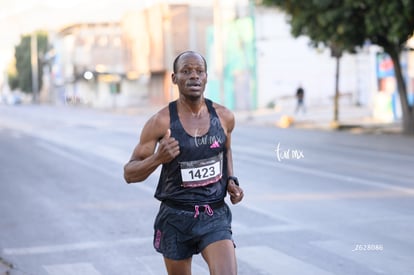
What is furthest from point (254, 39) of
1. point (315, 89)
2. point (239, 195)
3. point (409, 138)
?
point (239, 195)

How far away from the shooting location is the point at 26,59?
12256 cm

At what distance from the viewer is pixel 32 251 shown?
827 cm

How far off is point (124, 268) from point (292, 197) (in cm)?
448

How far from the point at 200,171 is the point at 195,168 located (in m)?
0.04

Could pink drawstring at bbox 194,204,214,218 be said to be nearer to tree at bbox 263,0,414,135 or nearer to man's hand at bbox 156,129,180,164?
man's hand at bbox 156,129,180,164

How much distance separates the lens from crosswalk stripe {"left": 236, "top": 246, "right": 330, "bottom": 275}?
6.88 meters

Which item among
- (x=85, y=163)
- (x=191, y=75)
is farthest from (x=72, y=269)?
(x=85, y=163)

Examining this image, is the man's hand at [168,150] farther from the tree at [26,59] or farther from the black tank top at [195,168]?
the tree at [26,59]

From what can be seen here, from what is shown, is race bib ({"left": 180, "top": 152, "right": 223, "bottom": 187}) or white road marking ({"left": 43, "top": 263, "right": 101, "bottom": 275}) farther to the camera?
white road marking ({"left": 43, "top": 263, "right": 101, "bottom": 275})

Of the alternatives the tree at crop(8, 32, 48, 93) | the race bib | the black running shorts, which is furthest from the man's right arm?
the tree at crop(8, 32, 48, 93)

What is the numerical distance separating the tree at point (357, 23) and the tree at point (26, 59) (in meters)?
100

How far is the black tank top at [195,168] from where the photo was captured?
4.41 metres

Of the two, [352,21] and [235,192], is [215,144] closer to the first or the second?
[235,192]

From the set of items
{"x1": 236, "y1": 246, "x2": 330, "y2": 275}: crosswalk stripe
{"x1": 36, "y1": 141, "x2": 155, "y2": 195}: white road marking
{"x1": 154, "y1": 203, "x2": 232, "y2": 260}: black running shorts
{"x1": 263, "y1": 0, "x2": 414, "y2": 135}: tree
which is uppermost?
Answer: {"x1": 263, "y1": 0, "x2": 414, "y2": 135}: tree
